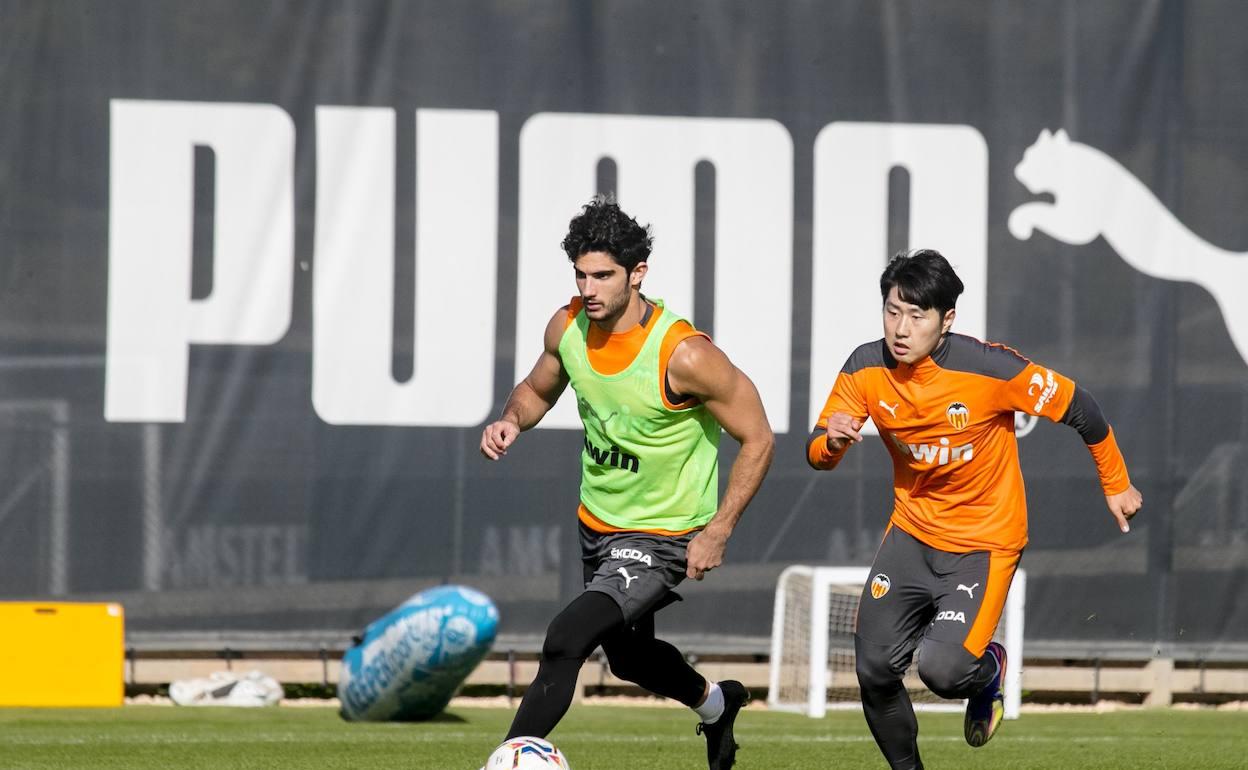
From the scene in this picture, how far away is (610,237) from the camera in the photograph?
553 cm

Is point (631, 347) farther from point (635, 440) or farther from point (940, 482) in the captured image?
point (940, 482)

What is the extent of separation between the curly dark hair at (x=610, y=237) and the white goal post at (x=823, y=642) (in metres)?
3.69

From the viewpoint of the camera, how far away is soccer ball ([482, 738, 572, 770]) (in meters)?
5.11

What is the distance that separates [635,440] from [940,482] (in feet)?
A: 3.51

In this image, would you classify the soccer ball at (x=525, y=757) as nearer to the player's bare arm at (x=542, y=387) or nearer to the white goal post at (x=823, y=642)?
the player's bare arm at (x=542, y=387)

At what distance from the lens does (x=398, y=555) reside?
914 cm

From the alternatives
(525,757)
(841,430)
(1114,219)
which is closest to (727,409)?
(841,430)

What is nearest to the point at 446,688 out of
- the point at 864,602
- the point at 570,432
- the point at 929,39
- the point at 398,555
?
the point at 398,555

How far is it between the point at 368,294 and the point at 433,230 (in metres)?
0.51

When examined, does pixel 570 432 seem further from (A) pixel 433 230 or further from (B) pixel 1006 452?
(B) pixel 1006 452

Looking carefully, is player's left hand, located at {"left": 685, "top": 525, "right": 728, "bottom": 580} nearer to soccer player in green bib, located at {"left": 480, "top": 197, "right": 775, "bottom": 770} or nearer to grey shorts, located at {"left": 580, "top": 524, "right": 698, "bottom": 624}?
soccer player in green bib, located at {"left": 480, "top": 197, "right": 775, "bottom": 770}

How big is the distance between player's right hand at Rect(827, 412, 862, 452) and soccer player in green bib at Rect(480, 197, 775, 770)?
35 cm

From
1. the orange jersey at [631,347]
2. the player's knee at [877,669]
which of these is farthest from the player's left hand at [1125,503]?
the orange jersey at [631,347]

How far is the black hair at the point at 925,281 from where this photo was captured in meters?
5.47
